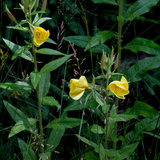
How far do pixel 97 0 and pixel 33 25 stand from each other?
624 millimetres

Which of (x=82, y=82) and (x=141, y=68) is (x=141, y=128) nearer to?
(x=141, y=68)

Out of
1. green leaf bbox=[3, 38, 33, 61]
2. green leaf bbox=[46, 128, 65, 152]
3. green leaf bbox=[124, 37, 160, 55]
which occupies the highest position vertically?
green leaf bbox=[124, 37, 160, 55]

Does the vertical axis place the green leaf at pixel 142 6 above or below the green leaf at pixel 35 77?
above

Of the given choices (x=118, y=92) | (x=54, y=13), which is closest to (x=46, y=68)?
(x=118, y=92)

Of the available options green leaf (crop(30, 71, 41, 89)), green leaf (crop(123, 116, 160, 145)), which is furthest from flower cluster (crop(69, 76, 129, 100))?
green leaf (crop(123, 116, 160, 145))

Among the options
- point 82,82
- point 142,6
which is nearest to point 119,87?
point 82,82

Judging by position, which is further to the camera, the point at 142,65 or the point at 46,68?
the point at 142,65

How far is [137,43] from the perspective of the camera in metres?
1.68

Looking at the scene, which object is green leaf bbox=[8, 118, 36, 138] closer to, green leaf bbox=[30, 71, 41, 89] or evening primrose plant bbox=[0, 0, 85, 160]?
evening primrose plant bbox=[0, 0, 85, 160]

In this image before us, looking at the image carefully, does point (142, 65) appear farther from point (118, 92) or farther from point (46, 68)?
point (46, 68)

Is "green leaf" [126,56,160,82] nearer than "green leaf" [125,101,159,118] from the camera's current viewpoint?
No

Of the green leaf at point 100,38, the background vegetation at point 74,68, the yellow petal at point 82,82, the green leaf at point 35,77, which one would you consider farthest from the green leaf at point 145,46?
the green leaf at point 35,77

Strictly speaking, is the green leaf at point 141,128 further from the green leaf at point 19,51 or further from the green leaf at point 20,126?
the green leaf at point 19,51

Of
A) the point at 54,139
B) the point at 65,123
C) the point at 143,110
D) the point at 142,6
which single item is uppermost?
the point at 142,6
